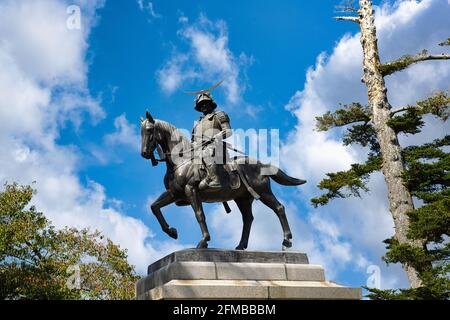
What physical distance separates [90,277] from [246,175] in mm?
15999

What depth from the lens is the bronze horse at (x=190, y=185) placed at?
35.8ft

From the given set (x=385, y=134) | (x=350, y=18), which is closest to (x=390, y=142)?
(x=385, y=134)

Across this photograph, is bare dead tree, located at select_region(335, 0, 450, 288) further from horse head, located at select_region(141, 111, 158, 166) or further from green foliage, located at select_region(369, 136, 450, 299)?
horse head, located at select_region(141, 111, 158, 166)

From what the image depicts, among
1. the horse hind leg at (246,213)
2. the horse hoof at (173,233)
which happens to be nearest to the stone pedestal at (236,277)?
the horse hoof at (173,233)

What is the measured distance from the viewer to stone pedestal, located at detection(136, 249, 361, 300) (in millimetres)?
9375

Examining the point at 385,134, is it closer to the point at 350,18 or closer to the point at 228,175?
the point at 350,18

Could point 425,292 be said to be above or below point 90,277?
below

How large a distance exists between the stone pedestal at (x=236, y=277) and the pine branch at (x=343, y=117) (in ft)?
39.7

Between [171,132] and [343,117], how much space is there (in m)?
12.4

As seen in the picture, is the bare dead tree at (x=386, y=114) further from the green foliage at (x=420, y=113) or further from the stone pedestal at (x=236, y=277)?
the stone pedestal at (x=236, y=277)

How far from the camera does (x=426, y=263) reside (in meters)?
18.8

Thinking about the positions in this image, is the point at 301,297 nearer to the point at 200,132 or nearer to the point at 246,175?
the point at 246,175
